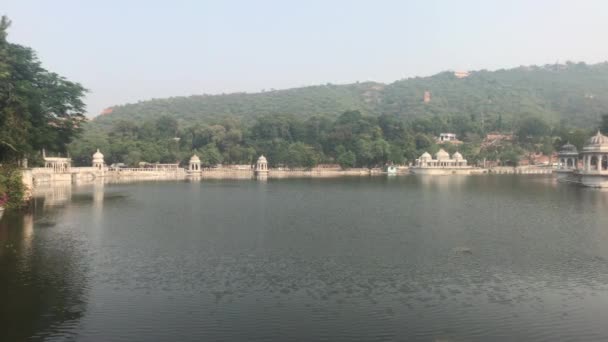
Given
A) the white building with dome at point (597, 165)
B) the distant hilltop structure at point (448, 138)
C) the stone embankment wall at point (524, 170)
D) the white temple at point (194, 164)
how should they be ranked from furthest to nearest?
the distant hilltop structure at point (448, 138) < the stone embankment wall at point (524, 170) < the white temple at point (194, 164) < the white building with dome at point (597, 165)

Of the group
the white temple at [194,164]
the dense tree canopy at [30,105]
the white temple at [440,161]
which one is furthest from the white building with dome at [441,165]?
the dense tree canopy at [30,105]

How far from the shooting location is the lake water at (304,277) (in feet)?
46.5

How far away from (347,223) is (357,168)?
80.1 m

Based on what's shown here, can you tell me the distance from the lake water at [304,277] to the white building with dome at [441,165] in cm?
7028

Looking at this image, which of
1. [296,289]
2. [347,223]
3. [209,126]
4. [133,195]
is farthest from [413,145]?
[296,289]

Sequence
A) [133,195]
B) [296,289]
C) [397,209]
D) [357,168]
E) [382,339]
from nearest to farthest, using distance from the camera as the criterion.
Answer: [382,339], [296,289], [397,209], [133,195], [357,168]

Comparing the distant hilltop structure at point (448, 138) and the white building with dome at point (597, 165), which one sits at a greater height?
the distant hilltop structure at point (448, 138)

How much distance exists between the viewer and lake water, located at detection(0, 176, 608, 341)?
46.5 ft

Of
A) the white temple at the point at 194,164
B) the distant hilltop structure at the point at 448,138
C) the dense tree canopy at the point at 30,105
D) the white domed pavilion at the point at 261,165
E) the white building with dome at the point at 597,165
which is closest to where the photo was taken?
the dense tree canopy at the point at 30,105

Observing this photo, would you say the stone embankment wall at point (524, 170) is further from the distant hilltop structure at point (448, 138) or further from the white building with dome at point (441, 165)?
the distant hilltop structure at point (448, 138)

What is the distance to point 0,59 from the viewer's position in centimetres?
3709

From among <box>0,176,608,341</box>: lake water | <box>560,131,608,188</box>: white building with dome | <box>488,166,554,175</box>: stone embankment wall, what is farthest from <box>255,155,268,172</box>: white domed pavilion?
<box>0,176,608,341</box>: lake water

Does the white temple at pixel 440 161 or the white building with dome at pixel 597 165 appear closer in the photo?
the white building with dome at pixel 597 165

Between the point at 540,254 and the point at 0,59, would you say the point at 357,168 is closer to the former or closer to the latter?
the point at 0,59
